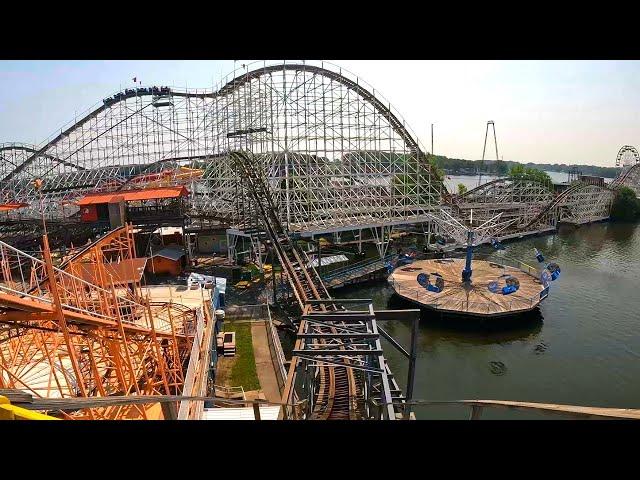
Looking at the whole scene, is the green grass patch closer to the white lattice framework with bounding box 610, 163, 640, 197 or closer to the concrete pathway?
the concrete pathway

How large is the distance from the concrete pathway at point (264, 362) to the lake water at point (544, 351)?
13.5 feet

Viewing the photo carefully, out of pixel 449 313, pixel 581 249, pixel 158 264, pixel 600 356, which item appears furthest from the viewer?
pixel 581 249

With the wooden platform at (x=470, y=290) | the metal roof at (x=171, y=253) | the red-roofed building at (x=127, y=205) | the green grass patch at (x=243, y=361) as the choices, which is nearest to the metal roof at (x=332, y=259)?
the wooden platform at (x=470, y=290)

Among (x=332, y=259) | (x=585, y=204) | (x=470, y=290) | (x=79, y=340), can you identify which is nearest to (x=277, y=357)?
(x=79, y=340)

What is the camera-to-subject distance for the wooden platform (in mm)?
17031

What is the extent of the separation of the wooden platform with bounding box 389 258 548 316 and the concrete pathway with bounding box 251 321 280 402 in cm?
685

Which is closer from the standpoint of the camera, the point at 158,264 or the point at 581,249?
the point at 158,264

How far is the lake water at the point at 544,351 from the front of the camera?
12.4 meters

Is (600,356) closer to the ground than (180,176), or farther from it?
closer to the ground

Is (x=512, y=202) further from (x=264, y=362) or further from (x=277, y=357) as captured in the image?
(x=264, y=362)

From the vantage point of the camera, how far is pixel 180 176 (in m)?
26.1
